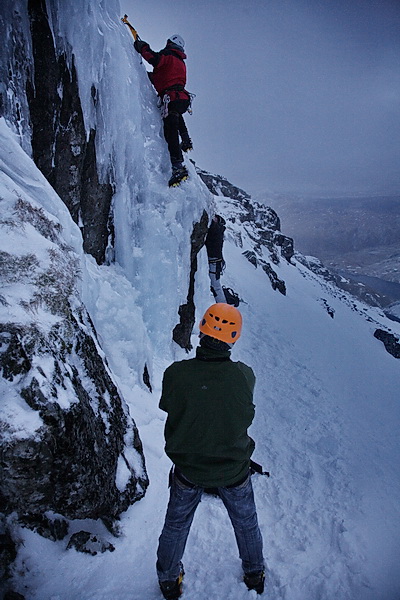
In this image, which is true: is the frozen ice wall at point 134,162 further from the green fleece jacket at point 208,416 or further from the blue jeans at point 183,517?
the blue jeans at point 183,517

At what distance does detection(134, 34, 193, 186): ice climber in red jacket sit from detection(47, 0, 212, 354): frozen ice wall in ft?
0.65

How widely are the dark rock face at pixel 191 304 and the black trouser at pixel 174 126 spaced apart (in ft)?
6.31

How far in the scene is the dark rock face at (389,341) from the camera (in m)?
34.5

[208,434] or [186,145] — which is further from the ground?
[186,145]

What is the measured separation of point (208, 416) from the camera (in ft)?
7.77

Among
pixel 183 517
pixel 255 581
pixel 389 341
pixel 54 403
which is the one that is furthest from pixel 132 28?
pixel 389 341

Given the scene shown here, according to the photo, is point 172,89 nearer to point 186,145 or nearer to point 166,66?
point 166,66

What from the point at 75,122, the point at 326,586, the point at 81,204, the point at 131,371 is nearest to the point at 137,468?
the point at 131,371

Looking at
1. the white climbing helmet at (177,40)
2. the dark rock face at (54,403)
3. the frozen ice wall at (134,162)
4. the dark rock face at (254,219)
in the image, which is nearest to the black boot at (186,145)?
the frozen ice wall at (134,162)

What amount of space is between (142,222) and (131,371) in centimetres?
340

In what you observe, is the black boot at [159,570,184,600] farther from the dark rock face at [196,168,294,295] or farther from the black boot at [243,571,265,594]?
the dark rock face at [196,168,294,295]

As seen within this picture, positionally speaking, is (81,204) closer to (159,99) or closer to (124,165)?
(124,165)

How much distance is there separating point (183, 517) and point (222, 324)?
5.68 ft

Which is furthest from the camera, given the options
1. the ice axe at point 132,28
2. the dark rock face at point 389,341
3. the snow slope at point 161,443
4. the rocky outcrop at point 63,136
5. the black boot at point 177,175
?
the dark rock face at point 389,341
